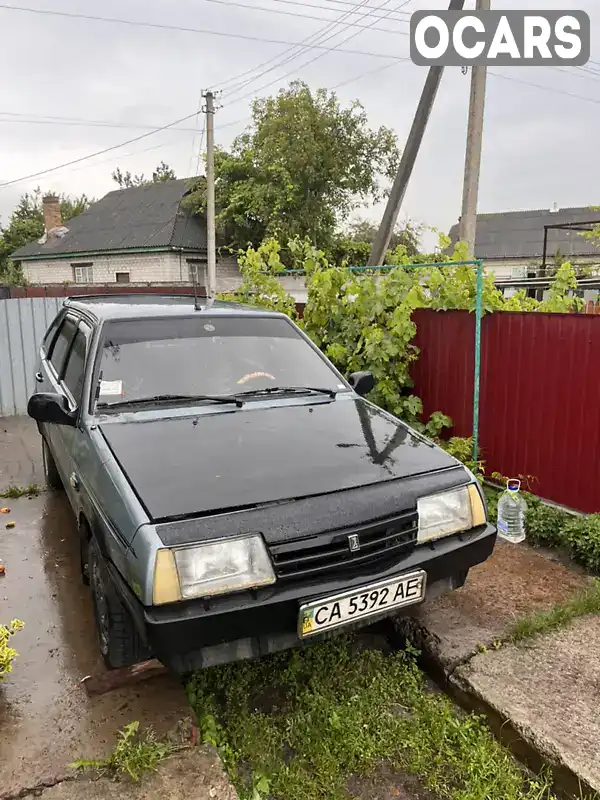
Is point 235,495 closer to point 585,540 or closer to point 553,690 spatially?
point 553,690

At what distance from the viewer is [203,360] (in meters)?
3.43

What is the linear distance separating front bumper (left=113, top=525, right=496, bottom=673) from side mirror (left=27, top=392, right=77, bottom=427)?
1154 millimetres

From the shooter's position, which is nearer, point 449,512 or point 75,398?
point 449,512

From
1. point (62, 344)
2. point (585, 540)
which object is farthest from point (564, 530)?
point (62, 344)

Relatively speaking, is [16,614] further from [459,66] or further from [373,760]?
[459,66]

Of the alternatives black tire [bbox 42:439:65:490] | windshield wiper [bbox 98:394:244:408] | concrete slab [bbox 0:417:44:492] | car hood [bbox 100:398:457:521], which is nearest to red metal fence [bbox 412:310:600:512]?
car hood [bbox 100:398:457:521]

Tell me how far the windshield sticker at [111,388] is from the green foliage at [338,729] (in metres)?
1.50

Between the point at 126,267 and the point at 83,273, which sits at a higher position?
the point at 126,267

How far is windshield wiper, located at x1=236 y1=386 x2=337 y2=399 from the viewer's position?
334 cm

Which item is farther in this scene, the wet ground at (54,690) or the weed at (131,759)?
the wet ground at (54,690)

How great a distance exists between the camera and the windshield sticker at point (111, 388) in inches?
124

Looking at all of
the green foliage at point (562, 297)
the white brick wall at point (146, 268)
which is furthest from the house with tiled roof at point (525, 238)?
the green foliage at point (562, 297)

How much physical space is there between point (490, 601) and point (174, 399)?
2.13 metres

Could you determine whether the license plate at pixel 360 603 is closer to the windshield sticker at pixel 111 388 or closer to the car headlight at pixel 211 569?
the car headlight at pixel 211 569
